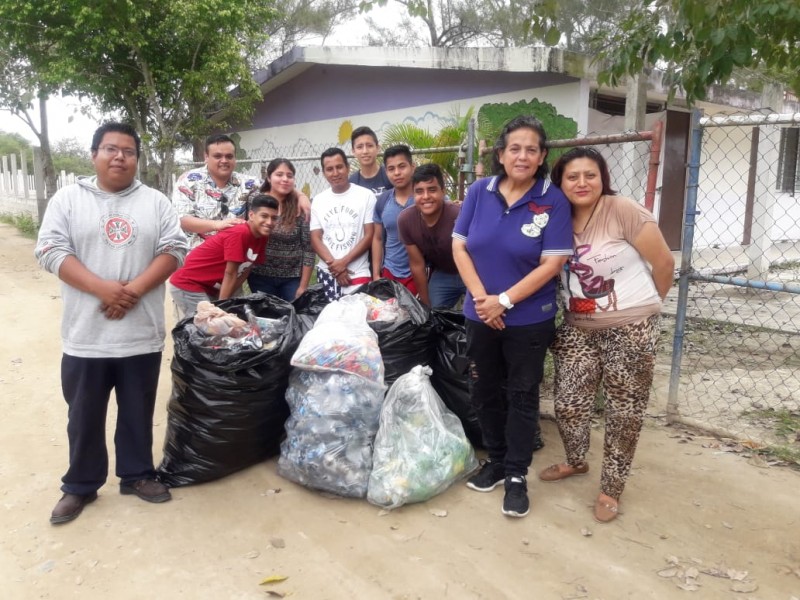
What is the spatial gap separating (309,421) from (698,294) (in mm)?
6040

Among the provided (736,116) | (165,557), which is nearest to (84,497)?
(165,557)

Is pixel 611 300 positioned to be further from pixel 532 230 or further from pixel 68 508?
pixel 68 508

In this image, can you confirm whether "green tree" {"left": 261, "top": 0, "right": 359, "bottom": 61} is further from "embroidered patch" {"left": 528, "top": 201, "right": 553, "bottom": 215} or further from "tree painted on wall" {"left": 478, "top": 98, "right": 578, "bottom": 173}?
"embroidered patch" {"left": 528, "top": 201, "right": 553, "bottom": 215}

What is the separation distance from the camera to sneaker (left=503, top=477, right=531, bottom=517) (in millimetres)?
2764

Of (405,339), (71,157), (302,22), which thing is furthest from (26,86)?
(71,157)

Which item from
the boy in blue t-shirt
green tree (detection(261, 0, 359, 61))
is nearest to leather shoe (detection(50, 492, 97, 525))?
the boy in blue t-shirt

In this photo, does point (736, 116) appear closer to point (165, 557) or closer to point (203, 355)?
point (203, 355)

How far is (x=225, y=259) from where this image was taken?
356cm

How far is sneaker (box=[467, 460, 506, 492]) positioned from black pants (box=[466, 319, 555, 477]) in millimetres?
89

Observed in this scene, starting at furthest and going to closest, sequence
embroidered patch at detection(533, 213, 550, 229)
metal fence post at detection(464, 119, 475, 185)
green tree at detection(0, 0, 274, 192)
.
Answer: green tree at detection(0, 0, 274, 192)
metal fence post at detection(464, 119, 475, 185)
embroidered patch at detection(533, 213, 550, 229)

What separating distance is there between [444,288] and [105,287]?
1.77m

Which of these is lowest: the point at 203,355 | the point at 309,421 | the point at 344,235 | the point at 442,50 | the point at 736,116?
the point at 309,421

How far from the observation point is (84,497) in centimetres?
288

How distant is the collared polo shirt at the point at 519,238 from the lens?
8.39 ft
